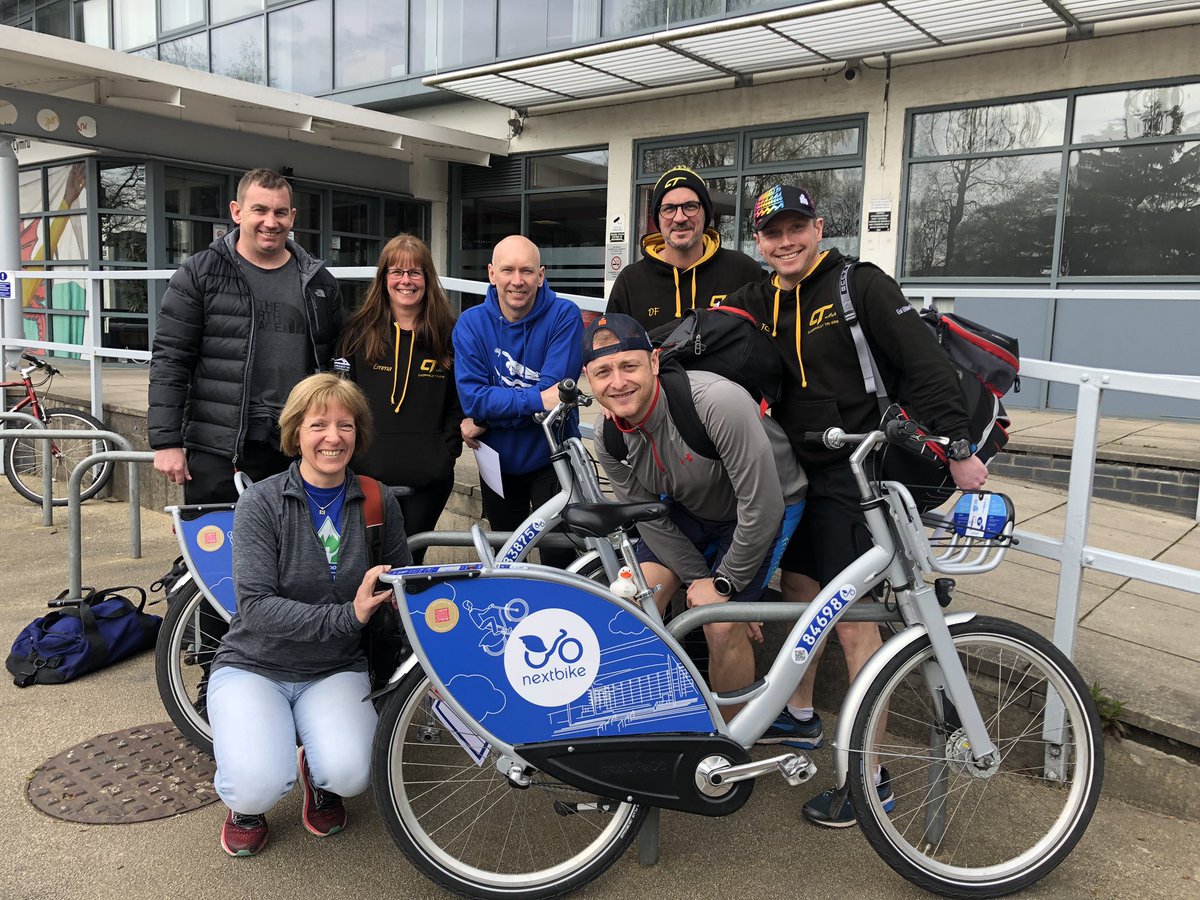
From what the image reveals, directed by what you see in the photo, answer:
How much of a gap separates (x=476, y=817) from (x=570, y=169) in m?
11.3

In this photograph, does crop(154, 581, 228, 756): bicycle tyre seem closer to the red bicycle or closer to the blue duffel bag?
the blue duffel bag

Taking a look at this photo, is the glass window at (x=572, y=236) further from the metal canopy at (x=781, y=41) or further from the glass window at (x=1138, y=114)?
the glass window at (x=1138, y=114)

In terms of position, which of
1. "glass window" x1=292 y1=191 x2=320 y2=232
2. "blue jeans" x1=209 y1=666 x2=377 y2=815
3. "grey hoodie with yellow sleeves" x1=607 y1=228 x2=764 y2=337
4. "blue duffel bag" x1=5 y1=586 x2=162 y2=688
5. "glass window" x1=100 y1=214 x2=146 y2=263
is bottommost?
"blue duffel bag" x1=5 y1=586 x2=162 y2=688

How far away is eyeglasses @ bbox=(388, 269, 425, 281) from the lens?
127 inches

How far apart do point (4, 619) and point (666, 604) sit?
11.0ft

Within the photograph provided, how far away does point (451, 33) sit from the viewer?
1247 cm

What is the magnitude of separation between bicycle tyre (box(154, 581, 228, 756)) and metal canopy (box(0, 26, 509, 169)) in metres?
8.70

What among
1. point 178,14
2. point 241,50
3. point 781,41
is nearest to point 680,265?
point 781,41

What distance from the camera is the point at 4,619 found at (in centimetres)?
424

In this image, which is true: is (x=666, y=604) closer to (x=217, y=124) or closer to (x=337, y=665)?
(x=337, y=665)

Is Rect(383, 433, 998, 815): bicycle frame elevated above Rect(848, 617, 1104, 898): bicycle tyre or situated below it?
above

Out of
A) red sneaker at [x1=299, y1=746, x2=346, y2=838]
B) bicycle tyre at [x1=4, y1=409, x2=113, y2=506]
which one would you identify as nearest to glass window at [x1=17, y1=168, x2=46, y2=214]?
bicycle tyre at [x1=4, y1=409, x2=113, y2=506]

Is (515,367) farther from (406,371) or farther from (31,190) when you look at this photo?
(31,190)

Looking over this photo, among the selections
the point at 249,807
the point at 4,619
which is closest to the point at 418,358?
the point at 249,807
